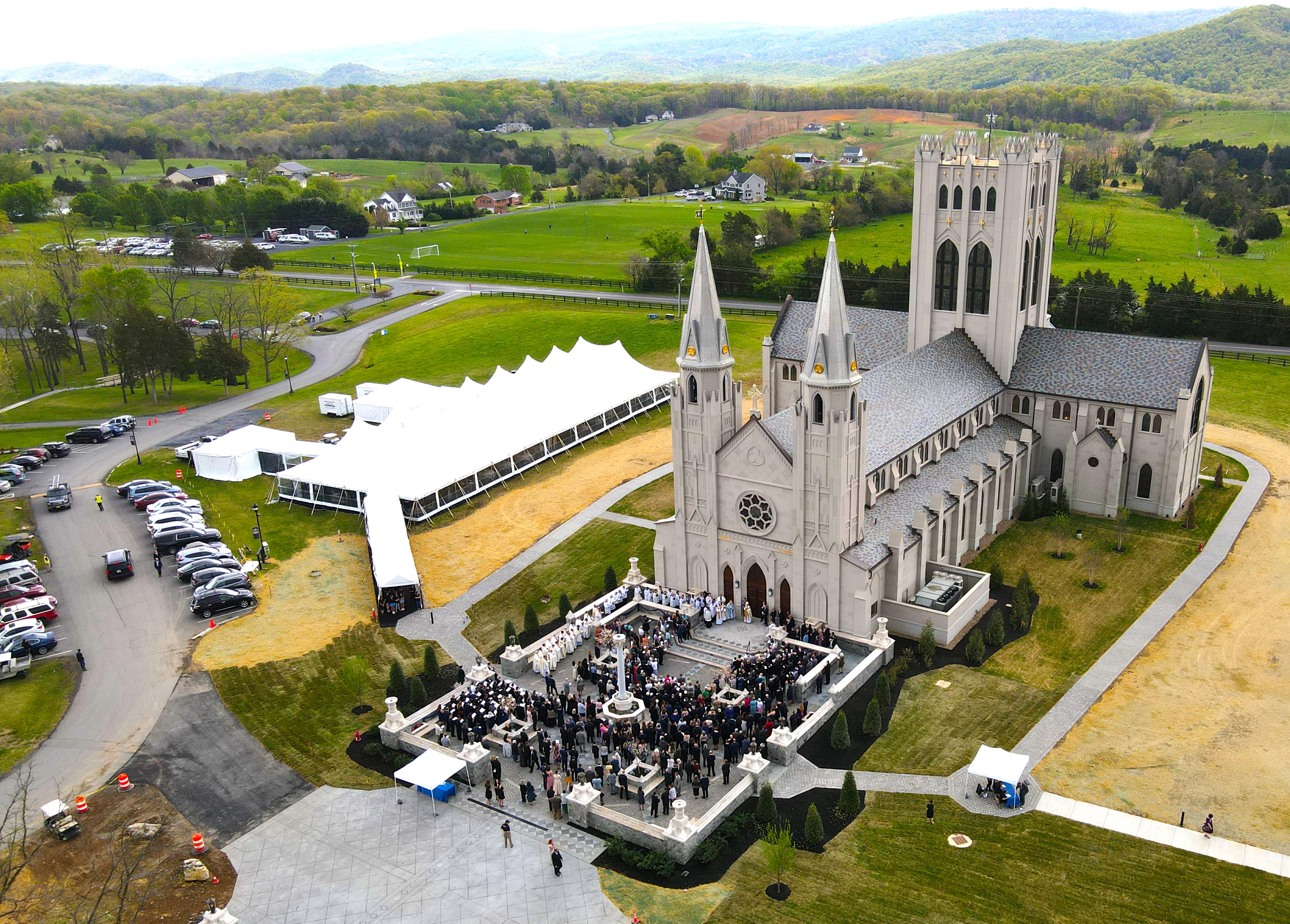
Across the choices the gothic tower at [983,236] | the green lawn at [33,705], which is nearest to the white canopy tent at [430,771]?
the green lawn at [33,705]

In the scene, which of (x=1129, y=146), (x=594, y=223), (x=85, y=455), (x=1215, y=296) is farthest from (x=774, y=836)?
(x=1129, y=146)

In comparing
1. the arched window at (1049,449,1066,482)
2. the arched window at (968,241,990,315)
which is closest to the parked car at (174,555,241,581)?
the arched window at (968,241,990,315)

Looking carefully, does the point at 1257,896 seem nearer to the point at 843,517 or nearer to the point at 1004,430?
the point at 843,517

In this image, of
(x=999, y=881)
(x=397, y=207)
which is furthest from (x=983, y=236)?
(x=397, y=207)

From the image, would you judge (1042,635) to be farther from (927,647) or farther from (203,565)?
(203,565)

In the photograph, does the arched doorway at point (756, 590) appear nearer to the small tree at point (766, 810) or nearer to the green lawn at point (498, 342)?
the small tree at point (766, 810)

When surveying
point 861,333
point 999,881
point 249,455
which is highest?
point 861,333

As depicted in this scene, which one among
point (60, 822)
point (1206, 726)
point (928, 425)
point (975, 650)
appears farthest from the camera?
point (928, 425)
